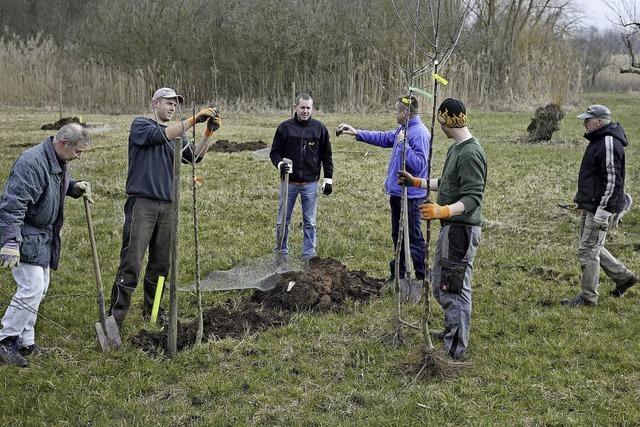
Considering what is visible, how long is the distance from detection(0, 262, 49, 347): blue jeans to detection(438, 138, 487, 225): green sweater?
302 cm

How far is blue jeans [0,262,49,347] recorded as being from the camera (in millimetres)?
Answer: 4488

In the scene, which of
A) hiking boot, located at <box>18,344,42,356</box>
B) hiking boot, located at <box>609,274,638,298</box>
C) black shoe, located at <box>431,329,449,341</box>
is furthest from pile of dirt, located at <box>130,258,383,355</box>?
hiking boot, located at <box>609,274,638,298</box>

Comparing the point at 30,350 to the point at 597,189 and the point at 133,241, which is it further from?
the point at 597,189

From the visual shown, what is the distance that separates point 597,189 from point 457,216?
1944 millimetres

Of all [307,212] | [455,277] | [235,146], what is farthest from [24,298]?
[235,146]

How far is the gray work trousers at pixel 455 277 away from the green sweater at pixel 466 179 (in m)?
0.09

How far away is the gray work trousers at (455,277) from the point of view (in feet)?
14.7

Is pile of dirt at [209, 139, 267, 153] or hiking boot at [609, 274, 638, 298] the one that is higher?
pile of dirt at [209, 139, 267, 153]

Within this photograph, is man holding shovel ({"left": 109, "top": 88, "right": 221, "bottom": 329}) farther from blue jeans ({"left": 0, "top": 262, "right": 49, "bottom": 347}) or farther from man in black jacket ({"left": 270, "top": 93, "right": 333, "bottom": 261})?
man in black jacket ({"left": 270, "top": 93, "right": 333, "bottom": 261})

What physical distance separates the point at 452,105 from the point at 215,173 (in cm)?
843

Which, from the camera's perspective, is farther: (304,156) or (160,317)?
(304,156)

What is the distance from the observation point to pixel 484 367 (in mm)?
4586

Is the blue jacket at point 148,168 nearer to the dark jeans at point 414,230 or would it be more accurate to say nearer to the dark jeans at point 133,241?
the dark jeans at point 133,241

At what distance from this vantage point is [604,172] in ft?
18.3
